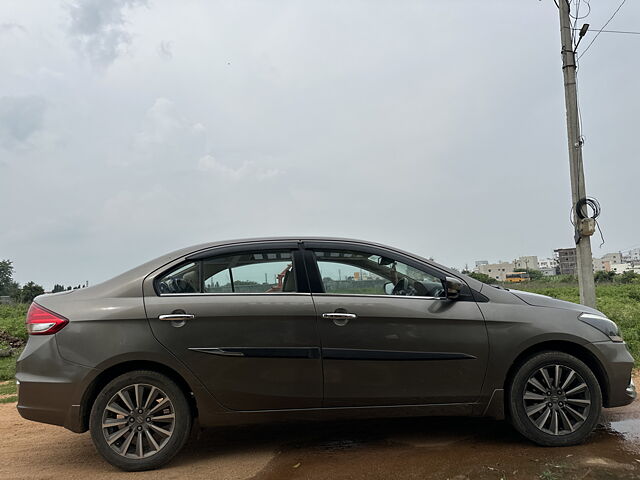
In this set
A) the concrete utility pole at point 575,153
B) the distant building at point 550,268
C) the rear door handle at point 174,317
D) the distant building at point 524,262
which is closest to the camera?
the rear door handle at point 174,317

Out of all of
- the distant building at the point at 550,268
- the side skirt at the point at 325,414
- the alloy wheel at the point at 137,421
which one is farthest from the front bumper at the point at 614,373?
the distant building at the point at 550,268

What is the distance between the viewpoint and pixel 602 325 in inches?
152

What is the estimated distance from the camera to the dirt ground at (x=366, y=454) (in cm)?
327

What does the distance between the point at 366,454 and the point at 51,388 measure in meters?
2.40

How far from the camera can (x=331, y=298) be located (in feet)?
12.0

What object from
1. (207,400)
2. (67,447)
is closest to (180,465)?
(207,400)

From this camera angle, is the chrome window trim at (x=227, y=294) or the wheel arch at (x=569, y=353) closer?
the chrome window trim at (x=227, y=294)

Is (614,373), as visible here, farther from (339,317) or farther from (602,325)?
(339,317)

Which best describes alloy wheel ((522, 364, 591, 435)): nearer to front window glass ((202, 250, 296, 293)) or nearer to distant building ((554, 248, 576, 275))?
front window glass ((202, 250, 296, 293))

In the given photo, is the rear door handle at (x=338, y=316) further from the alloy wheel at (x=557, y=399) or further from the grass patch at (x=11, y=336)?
the grass patch at (x=11, y=336)

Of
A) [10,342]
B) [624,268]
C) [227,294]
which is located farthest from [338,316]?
[624,268]

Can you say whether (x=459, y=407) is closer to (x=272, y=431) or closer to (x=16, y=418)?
(x=272, y=431)

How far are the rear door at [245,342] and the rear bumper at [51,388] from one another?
26.8 inches

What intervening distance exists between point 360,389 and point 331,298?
0.72m
